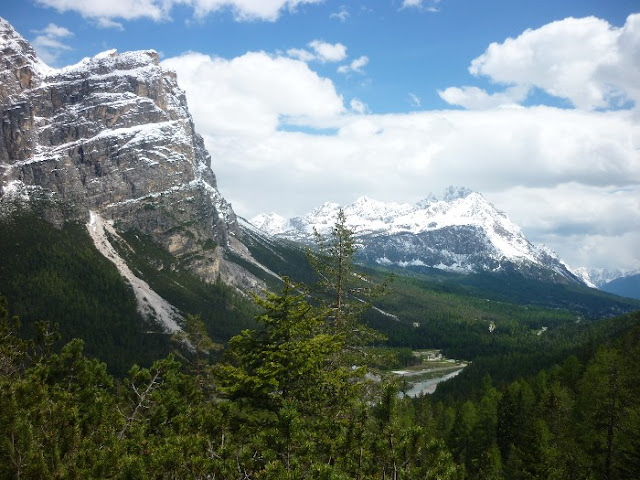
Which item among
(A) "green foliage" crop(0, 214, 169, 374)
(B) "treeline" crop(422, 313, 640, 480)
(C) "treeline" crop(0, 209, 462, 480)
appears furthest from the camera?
(A) "green foliage" crop(0, 214, 169, 374)

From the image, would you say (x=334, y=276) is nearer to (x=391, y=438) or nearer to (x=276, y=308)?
(x=276, y=308)

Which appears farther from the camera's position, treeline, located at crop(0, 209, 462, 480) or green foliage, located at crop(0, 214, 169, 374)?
green foliage, located at crop(0, 214, 169, 374)

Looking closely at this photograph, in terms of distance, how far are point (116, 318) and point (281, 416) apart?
200738 mm

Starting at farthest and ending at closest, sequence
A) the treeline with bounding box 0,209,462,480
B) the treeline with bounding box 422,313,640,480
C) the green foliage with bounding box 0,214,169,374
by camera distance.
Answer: the green foliage with bounding box 0,214,169,374 < the treeline with bounding box 422,313,640,480 < the treeline with bounding box 0,209,462,480

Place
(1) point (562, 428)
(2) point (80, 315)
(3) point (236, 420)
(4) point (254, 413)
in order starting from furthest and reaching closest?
1. (2) point (80, 315)
2. (1) point (562, 428)
3. (4) point (254, 413)
4. (3) point (236, 420)

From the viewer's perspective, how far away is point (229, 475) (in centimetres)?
1198

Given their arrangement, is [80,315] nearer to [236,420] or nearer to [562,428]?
[562,428]

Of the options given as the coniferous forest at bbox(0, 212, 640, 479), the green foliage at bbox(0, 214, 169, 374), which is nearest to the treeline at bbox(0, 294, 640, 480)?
the coniferous forest at bbox(0, 212, 640, 479)

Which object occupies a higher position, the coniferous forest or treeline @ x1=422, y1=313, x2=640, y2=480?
the coniferous forest

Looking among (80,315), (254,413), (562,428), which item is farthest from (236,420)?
(80,315)

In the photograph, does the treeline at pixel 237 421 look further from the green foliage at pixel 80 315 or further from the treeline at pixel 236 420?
the green foliage at pixel 80 315

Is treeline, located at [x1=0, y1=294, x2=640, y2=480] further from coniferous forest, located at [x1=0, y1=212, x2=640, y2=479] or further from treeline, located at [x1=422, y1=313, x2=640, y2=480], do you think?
treeline, located at [x1=422, y1=313, x2=640, y2=480]

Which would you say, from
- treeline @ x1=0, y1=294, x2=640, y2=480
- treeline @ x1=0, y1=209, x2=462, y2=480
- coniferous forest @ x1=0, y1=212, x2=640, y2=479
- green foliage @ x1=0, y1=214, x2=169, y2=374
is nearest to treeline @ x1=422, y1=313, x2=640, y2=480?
coniferous forest @ x1=0, y1=212, x2=640, y2=479

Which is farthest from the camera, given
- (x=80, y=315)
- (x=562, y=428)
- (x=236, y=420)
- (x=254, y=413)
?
(x=80, y=315)
